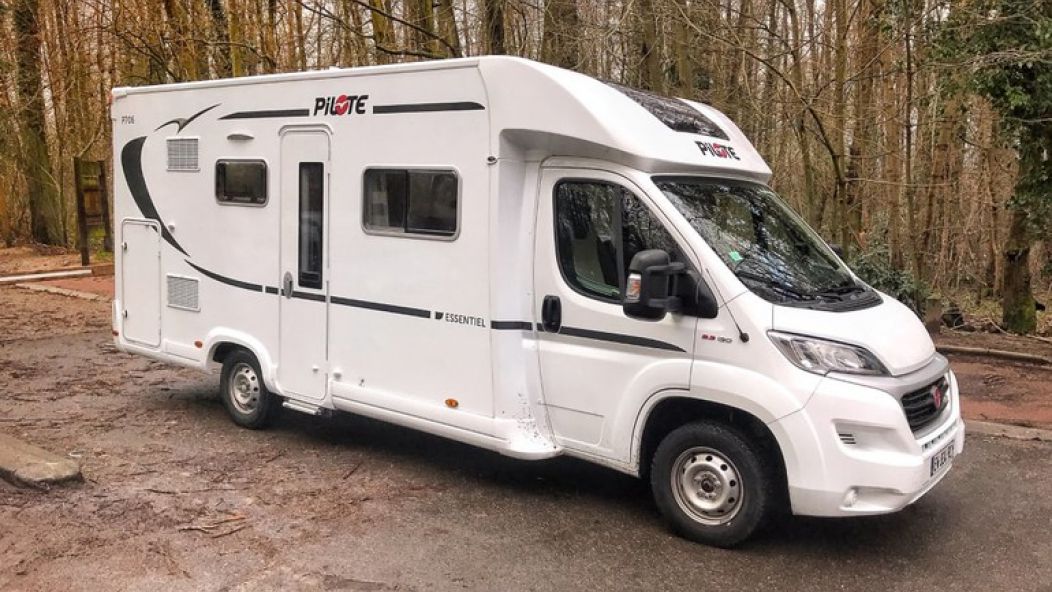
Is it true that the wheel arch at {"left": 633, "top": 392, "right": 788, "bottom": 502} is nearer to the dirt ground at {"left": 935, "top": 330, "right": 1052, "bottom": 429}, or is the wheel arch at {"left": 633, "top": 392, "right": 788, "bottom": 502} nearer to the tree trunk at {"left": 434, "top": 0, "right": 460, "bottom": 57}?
the dirt ground at {"left": 935, "top": 330, "right": 1052, "bottom": 429}

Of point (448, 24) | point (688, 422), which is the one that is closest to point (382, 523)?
point (688, 422)

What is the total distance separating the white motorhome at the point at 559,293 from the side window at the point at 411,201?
0.05ft

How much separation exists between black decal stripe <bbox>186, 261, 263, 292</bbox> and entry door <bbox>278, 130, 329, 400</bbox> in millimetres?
338

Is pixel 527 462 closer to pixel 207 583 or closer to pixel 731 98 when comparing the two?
pixel 207 583

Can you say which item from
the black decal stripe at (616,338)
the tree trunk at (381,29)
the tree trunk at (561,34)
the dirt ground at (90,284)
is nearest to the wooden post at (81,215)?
the dirt ground at (90,284)

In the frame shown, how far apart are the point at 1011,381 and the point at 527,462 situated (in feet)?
19.2

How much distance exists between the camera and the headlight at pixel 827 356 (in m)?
4.47

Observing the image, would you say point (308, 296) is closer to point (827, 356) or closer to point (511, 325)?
point (511, 325)

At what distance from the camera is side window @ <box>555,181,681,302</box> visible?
507 centimetres

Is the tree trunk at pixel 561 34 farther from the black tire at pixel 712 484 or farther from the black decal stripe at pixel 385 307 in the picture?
the black tire at pixel 712 484

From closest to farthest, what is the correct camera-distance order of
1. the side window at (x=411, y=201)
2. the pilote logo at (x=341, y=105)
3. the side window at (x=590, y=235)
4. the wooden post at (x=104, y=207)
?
the side window at (x=590, y=235), the side window at (x=411, y=201), the pilote logo at (x=341, y=105), the wooden post at (x=104, y=207)

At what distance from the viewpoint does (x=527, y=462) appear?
6.41 metres

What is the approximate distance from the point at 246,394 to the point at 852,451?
188 inches

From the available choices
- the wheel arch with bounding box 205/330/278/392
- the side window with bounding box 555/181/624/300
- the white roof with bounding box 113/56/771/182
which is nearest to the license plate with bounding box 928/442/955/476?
the side window with bounding box 555/181/624/300
